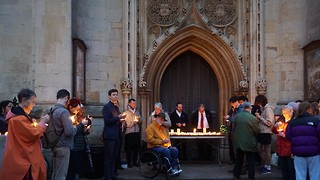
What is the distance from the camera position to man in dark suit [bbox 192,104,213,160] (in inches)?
516

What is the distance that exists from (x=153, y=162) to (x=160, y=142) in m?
0.46

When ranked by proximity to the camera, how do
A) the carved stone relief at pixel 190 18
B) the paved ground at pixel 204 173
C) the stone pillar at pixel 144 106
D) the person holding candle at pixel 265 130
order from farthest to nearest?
the carved stone relief at pixel 190 18, the stone pillar at pixel 144 106, the person holding candle at pixel 265 130, the paved ground at pixel 204 173

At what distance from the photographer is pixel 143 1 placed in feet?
43.5

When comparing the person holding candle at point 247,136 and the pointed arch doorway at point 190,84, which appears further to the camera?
the pointed arch doorway at point 190,84

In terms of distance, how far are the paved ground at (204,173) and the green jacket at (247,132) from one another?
90cm

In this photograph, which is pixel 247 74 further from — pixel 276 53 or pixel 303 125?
pixel 303 125

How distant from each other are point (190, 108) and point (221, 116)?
935 millimetres

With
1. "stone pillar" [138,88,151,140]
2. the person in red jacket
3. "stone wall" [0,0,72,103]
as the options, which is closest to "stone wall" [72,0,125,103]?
"stone pillar" [138,88,151,140]

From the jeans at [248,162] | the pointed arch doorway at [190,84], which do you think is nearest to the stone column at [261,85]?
the pointed arch doorway at [190,84]

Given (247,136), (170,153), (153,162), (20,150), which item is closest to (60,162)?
(20,150)

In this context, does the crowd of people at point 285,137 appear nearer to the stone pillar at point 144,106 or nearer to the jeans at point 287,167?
the jeans at point 287,167

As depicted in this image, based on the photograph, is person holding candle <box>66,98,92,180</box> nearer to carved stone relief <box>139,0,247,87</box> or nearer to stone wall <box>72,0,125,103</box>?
stone wall <box>72,0,125,103</box>

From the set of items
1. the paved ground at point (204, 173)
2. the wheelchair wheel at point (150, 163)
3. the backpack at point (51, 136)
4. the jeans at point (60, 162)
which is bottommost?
the paved ground at point (204, 173)

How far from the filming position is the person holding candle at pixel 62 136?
7570 millimetres
